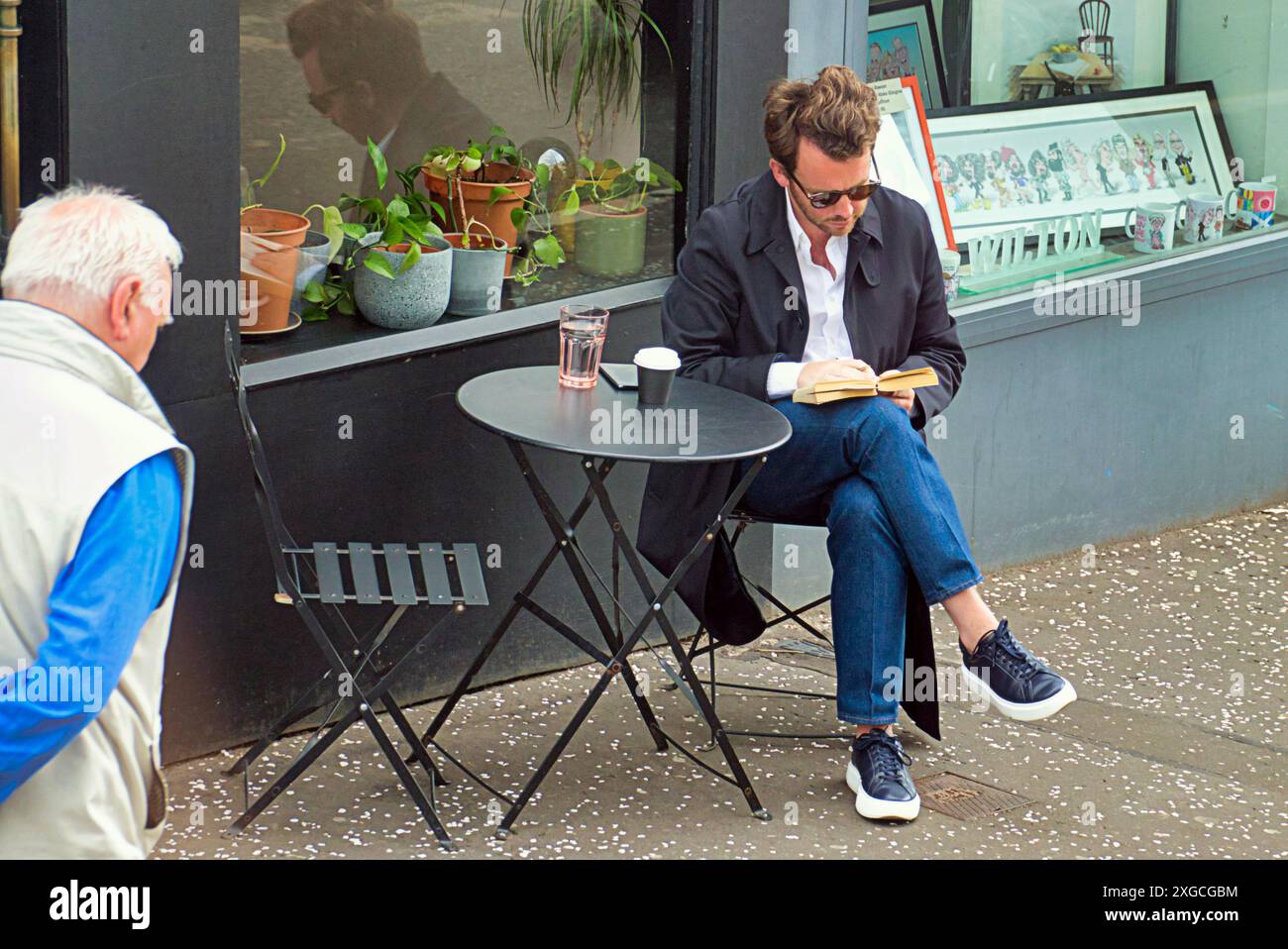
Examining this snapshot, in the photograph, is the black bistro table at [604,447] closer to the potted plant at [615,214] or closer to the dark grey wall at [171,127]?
the dark grey wall at [171,127]

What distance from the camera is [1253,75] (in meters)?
6.24

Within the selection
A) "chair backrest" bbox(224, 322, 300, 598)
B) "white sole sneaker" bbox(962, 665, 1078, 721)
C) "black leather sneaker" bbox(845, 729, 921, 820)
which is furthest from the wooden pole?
"white sole sneaker" bbox(962, 665, 1078, 721)

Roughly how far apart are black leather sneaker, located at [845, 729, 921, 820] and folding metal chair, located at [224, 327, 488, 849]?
3.04 ft

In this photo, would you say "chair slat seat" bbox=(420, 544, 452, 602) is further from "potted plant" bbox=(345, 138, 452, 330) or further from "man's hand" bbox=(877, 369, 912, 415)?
"man's hand" bbox=(877, 369, 912, 415)

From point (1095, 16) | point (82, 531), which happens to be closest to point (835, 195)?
point (82, 531)

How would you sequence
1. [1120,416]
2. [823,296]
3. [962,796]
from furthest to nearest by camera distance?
[1120,416], [823,296], [962,796]

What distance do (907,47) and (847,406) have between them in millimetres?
1982

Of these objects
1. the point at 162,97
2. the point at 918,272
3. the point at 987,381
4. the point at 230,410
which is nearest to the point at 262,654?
the point at 230,410

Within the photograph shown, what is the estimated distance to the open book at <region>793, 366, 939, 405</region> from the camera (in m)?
3.60

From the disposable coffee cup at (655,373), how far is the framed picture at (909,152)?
5.81ft

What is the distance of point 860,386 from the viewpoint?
3.59 m

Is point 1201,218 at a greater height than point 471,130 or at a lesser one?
lesser

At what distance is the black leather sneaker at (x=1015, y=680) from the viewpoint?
136 inches

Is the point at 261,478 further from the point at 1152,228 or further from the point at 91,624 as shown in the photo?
the point at 1152,228
